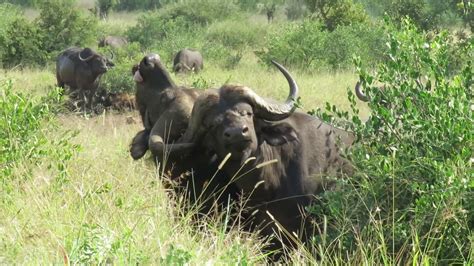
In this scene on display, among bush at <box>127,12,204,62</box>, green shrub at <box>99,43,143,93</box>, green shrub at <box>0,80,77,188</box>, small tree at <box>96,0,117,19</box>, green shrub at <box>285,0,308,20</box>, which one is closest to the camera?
green shrub at <box>0,80,77,188</box>

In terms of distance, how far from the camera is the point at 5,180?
18.3ft

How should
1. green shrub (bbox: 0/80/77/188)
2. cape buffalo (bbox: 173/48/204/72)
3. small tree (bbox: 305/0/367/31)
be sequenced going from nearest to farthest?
1. green shrub (bbox: 0/80/77/188)
2. cape buffalo (bbox: 173/48/204/72)
3. small tree (bbox: 305/0/367/31)

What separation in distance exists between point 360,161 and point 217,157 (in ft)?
4.38

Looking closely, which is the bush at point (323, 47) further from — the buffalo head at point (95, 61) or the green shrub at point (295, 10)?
the green shrub at point (295, 10)

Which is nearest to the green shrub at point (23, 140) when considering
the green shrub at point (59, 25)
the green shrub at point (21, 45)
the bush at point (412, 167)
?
the bush at point (412, 167)

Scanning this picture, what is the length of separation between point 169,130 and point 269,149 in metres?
0.73

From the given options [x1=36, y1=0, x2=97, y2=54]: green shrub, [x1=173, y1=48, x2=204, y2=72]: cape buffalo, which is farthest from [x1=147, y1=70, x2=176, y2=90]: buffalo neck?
[x1=36, y1=0, x2=97, y2=54]: green shrub

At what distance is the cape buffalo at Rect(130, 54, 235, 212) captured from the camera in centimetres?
577

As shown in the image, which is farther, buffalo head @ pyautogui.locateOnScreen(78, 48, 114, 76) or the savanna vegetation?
buffalo head @ pyautogui.locateOnScreen(78, 48, 114, 76)

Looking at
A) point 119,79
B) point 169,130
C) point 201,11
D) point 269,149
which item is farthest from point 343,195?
point 201,11

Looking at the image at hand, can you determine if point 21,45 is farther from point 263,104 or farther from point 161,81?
point 263,104

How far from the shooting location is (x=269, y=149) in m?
5.86

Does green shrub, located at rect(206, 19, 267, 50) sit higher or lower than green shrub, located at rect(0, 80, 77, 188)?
lower

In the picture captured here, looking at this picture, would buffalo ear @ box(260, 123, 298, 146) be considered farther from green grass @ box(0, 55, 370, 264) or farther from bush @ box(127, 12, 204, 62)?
bush @ box(127, 12, 204, 62)
